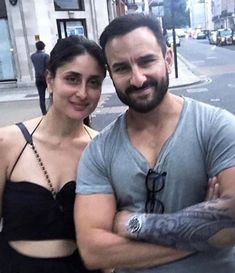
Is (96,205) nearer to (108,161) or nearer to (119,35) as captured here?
(108,161)

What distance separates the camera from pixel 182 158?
70.8 inches

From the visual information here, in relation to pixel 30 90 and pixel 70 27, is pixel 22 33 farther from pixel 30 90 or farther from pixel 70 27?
pixel 70 27

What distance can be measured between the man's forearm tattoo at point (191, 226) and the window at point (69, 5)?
23.4 metres

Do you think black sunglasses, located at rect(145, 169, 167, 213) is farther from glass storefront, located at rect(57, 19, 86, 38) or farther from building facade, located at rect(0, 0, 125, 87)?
glass storefront, located at rect(57, 19, 86, 38)

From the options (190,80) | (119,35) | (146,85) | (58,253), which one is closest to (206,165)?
(146,85)

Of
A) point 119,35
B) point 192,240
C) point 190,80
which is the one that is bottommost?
point 190,80

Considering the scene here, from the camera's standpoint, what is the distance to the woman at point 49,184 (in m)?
2.04

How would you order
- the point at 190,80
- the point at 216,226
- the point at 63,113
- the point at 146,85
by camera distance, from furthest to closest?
1. the point at 190,80
2. the point at 63,113
3. the point at 146,85
4. the point at 216,226


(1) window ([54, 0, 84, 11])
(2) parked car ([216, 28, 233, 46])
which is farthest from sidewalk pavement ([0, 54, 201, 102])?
(2) parked car ([216, 28, 233, 46])

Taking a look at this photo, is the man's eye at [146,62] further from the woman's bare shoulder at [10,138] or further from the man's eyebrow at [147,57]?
the woman's bare shoulder at [10,138]

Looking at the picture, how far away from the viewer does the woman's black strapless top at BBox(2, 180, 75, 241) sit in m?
2.04

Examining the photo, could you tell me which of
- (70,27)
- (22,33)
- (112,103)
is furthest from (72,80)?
(70,27)

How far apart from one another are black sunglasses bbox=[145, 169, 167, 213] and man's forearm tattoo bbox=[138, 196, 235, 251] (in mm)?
53

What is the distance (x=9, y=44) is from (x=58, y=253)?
20.0 meters
